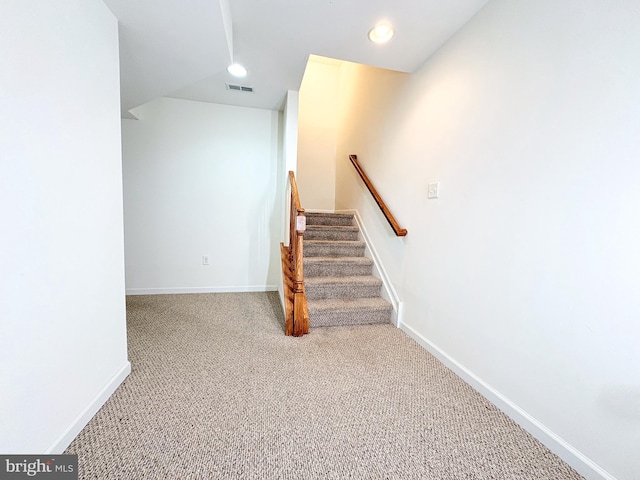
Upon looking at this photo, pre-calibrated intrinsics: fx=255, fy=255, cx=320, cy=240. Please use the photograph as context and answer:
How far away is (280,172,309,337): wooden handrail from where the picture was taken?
2084 mm

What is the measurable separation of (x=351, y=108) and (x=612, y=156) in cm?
302

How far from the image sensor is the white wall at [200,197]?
289 centimetres

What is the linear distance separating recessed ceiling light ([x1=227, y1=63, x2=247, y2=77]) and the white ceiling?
0.07m

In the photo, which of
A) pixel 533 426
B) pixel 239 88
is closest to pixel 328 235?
pixel 239 88

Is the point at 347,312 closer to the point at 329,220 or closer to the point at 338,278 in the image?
the point at 338,278

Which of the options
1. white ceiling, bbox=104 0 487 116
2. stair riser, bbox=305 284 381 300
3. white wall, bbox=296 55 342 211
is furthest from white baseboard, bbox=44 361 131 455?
white wall, bbox=296 55 342 211

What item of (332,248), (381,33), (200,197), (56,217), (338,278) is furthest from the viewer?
(200,197)

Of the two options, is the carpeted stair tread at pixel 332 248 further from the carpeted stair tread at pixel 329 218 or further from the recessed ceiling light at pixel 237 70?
the recessed ceiling light at pixel 237 70

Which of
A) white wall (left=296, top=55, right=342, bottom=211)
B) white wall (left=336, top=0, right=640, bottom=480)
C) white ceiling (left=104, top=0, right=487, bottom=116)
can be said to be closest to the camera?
white wall (left=336, top=0, right=640, bottom=480)

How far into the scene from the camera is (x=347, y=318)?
2312mm

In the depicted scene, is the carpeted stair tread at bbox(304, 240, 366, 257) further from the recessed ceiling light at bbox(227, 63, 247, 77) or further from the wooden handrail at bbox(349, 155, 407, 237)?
the recessed ceiling light at bbox(227, 63, 247, 77)

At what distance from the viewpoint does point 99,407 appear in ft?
4.10

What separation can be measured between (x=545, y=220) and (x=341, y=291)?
5.58ft

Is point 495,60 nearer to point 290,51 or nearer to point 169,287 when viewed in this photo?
point 290,51
